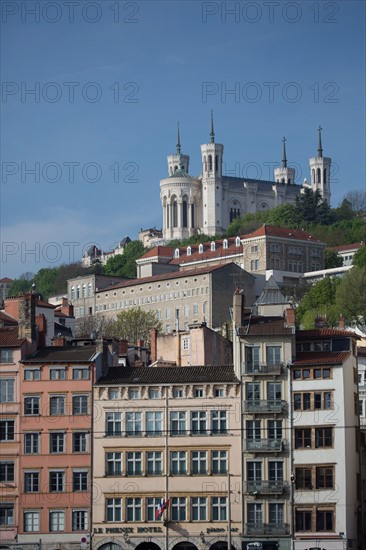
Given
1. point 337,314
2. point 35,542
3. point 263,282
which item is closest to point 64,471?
point 35,542

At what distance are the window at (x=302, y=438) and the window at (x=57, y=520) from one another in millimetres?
12209

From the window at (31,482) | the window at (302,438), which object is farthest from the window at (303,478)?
the window at (31,482)

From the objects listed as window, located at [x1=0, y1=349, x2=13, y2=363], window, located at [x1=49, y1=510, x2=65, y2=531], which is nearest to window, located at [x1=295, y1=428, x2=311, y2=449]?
window, located at [x1=49, y1=510, x2=65, y2=531]

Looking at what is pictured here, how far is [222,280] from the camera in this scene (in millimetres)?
180125

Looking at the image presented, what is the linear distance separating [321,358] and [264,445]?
5226 mm

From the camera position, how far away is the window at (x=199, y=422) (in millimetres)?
75188

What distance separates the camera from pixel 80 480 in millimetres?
75125

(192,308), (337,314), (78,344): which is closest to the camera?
(78,344)

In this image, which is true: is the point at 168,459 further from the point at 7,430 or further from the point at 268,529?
the point at 7,430

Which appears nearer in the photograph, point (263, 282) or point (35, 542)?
point (35, 542)

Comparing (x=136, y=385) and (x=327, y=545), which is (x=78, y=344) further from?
(x=327, y=545)

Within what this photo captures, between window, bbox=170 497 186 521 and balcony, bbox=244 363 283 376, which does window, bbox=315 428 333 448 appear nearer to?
balcony, bbox=244 363 283 376

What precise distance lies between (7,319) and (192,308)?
7807cm

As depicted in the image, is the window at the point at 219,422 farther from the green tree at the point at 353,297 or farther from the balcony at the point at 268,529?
the green tree at the point at 353,297
